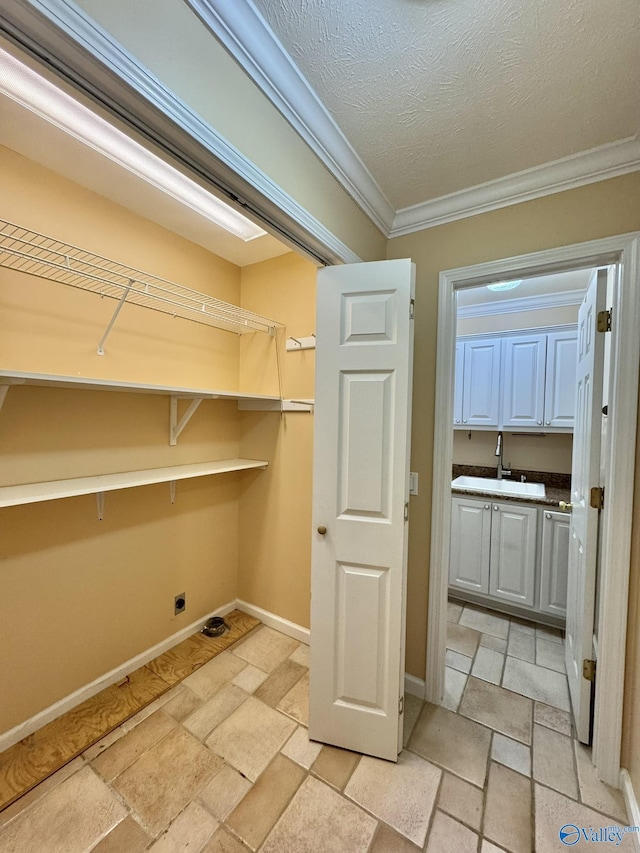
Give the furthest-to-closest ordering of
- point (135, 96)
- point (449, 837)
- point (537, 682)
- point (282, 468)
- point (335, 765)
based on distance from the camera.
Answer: point (282, 468), point (537, 682), point (335, 765), point (449, 837), point (135, 96)

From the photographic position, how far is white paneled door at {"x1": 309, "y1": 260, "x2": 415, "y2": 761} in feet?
4.55

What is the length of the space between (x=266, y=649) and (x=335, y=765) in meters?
0.82

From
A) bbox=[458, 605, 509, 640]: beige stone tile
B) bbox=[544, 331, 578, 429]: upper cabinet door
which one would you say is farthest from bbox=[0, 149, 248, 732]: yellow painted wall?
bbox=[544, 331, 578, 429]: upper cabinet door

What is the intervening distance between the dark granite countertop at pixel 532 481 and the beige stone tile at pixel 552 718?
123 cm

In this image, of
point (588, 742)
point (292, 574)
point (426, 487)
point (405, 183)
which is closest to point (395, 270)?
point (405, 183)

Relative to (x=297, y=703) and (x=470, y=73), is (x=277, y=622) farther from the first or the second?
(x=470, y=73)

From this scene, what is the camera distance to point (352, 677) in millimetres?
1467

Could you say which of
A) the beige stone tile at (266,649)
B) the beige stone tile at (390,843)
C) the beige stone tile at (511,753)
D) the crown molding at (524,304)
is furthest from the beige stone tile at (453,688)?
the crown molding at (524,304)

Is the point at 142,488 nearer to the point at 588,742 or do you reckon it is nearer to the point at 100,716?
the point at 100,716

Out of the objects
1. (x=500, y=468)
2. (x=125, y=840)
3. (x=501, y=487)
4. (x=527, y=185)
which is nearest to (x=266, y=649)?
(x=125, y=840)

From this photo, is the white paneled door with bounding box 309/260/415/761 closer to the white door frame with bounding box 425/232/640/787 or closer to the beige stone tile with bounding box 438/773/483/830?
the beige stone tile with bounding box 438/773/483/830

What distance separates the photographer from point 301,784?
1.32 meters

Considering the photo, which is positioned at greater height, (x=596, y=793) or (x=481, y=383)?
(x=481, y=383)

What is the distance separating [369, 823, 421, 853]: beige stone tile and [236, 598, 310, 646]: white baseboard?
3.51 ft
